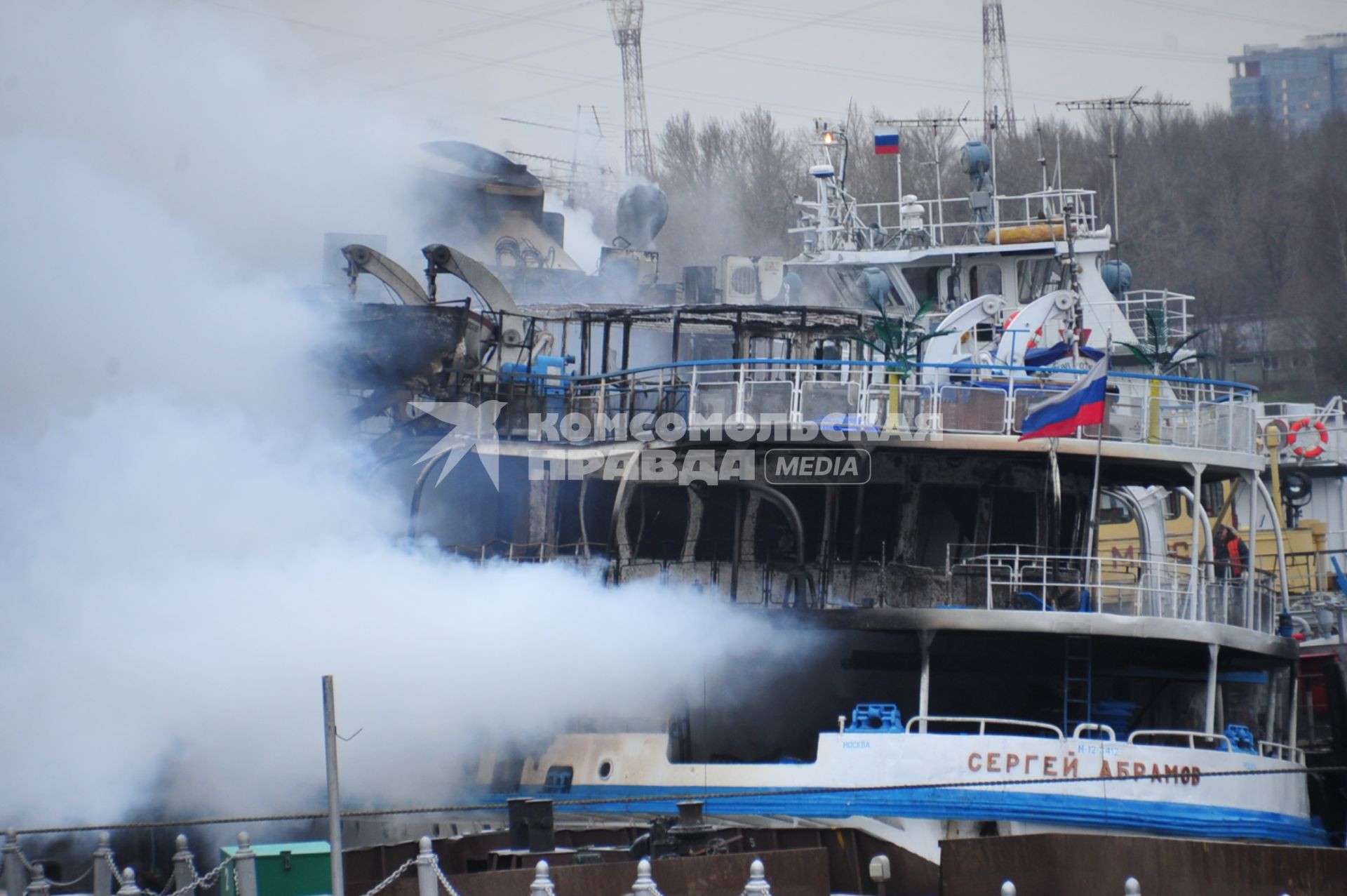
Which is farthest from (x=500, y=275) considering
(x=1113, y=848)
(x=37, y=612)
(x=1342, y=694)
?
(x=1113, y=848)

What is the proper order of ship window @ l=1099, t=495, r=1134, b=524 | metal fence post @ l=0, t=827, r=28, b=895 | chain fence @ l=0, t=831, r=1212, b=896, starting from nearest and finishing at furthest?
chain fence @ l=0, t=831, r=1212, b=896 → metal fence post @ l=0, t=827, r=28, b=895 → ship window @ l=1099, t=495, r=1134, b=524

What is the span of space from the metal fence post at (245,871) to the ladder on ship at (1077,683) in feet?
36.3

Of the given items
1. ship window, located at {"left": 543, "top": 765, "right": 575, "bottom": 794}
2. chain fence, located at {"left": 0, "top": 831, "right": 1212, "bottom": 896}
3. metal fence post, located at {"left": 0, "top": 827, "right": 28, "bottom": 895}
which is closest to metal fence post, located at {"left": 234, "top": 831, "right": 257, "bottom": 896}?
chain fence, located at {"left": 0, "top": 831, "right": 1212, "bottom": 896}

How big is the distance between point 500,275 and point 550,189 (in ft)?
56.2

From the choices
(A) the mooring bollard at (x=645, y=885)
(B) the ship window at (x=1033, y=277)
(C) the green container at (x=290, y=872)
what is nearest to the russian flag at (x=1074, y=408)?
(A) the mooring bollard at (x=645, y=885)

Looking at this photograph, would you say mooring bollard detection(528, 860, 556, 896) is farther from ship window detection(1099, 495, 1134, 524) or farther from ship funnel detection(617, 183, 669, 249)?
ship window detection(1099, 495, 1134, 524)

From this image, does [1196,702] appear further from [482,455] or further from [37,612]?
[37,612]

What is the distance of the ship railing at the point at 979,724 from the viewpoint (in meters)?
21.3

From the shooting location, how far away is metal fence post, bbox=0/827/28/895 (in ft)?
58.9

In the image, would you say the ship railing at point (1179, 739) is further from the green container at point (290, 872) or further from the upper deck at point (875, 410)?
the green container at point (290, 872)

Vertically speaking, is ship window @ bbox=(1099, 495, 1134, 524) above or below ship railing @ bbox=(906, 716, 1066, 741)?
above

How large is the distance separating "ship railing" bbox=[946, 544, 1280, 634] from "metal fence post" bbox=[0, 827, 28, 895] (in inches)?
487

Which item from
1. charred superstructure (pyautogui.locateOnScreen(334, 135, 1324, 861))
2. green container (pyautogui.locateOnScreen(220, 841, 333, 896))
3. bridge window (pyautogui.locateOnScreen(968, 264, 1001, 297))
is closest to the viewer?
green container (pyautogui.locateOnScreen(220, 841, 333, 896))

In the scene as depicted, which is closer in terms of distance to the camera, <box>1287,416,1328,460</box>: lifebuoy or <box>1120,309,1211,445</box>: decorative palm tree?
<box>1120,309,1211,445</box>: decorative palm tree
